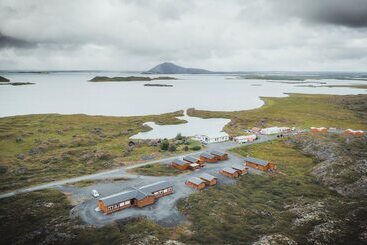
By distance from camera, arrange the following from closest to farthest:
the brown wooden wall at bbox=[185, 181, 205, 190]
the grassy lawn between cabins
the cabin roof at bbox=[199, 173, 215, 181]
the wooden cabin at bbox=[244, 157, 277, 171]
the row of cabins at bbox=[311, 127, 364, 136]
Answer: the grassy lawn between cabins, the brown wooden wall at bbox=[185, 181, 205, 190], the cabin roof at bbox=[199, 173, 215, 181], the wooden cabin at bbox=[244, 157, 277, 171], the row of cabins at bbox=[311, 127, 364, 136]

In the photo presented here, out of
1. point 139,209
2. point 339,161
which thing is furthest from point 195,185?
point 339,161

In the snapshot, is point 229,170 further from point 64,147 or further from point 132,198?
point 64,147

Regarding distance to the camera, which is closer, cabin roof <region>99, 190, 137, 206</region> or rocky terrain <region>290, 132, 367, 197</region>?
cabin roof <region>99, 190, 137, 206</region>

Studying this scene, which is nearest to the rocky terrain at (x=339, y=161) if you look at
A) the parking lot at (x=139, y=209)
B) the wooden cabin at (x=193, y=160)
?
the parking lot at (x=139, y=209)

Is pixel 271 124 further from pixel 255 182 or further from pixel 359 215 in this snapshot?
pixel 359 215

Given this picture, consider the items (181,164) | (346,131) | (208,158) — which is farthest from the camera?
(346,131)

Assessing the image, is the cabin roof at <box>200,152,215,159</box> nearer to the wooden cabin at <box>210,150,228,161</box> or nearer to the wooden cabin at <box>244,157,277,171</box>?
the wooden cabin at <box>210,150,228,161</box>

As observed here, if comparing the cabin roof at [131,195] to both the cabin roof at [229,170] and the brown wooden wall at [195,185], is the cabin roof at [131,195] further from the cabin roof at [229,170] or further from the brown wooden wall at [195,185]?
the cabin roof at [229,170]

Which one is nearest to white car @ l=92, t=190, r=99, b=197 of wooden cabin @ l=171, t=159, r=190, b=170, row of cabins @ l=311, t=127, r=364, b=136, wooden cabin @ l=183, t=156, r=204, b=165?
wooden cabin @ l=171, t=159, r=190, b=170

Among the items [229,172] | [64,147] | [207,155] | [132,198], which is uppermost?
[132,198]
